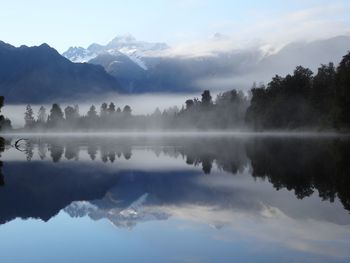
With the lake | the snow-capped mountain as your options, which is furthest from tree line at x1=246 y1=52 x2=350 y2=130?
the snow-capped mountain

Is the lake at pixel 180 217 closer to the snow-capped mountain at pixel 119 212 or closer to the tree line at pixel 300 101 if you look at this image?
the snow-capped mountain at pixel 119 212

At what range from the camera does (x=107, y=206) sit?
2477cm

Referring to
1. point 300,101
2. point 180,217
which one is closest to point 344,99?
point 300,101

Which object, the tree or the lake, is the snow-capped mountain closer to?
the lake

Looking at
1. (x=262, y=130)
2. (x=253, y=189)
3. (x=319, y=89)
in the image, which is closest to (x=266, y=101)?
(x=262, y=130)

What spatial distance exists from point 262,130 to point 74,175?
538 ft

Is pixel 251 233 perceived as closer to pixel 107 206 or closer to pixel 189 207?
pixel 189 207

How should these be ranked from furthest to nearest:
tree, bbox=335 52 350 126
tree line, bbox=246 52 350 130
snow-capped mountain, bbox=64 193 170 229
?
tree line, bbox=246 52 350 130
tree, bbox=335 52 350 126
snow-capped mountain, bbox=64 193 170 229

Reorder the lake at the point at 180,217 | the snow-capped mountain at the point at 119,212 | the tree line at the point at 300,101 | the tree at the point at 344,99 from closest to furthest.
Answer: the lake at the point at 180,217 → the snow-capped mountain at the point at 119,212 → the tree at the point at 344,99 → the tree line at the point at 300,101

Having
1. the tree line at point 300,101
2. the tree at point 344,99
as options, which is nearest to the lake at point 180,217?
the tree at point 344,99

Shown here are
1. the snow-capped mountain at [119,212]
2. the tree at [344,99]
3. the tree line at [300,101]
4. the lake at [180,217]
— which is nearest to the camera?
the lake at [180,217]

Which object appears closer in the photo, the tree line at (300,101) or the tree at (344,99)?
the tree at (344,99)

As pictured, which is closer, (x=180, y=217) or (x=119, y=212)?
(x=180, y=217)

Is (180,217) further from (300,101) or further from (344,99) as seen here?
(300,101)
